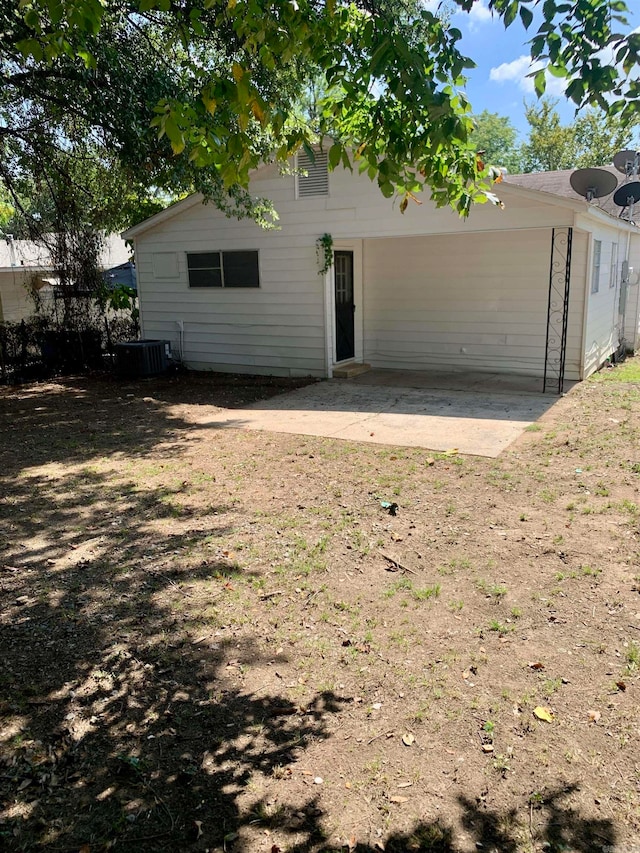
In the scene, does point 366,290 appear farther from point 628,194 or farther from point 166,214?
point 628,194

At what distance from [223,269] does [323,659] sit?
1000 cm

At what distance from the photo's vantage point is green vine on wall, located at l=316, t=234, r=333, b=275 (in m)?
10.9

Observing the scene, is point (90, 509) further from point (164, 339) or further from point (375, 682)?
point (164, 339)

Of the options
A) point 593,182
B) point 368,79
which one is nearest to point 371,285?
point 593,182

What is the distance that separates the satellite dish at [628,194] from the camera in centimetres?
1229

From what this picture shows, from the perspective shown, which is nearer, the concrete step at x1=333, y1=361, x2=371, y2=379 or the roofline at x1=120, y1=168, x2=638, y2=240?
the roofline at x1=120, y1=168, x2=638, y2=240

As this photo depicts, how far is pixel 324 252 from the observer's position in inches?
433

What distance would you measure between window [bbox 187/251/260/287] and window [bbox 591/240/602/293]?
228 inches

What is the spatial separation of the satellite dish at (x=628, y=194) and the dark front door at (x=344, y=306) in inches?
213

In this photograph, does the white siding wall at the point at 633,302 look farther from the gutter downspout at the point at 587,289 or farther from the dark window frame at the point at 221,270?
the dark window frame at the point at 221,270

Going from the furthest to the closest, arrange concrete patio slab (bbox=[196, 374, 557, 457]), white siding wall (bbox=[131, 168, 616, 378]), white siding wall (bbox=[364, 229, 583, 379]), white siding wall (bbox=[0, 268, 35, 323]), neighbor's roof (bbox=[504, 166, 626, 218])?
white siding wall (bbox=[0, 268, 35, 323]) < neighbor's roof (bbox=[504, 166, 626, 218]) < white siding wall (bbox=[364, 229, 583, 379]) < white siding wall (bbox=[131, 168, 616, 378]) < concrete patio slab (bbox=[196, 374, 557, 457])

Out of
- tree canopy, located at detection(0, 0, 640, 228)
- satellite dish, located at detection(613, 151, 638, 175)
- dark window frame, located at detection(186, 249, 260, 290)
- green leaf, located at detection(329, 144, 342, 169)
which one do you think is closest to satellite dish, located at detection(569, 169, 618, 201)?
satellite dish, located at detection(613, 151, 638, 175)

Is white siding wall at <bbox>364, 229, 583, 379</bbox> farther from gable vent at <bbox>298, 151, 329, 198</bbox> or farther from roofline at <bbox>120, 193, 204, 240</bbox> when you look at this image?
roofline at <bbox>120, 193, 204, 240</bbox>

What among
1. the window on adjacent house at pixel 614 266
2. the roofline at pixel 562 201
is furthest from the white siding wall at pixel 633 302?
the roofline at pixel 562 201
